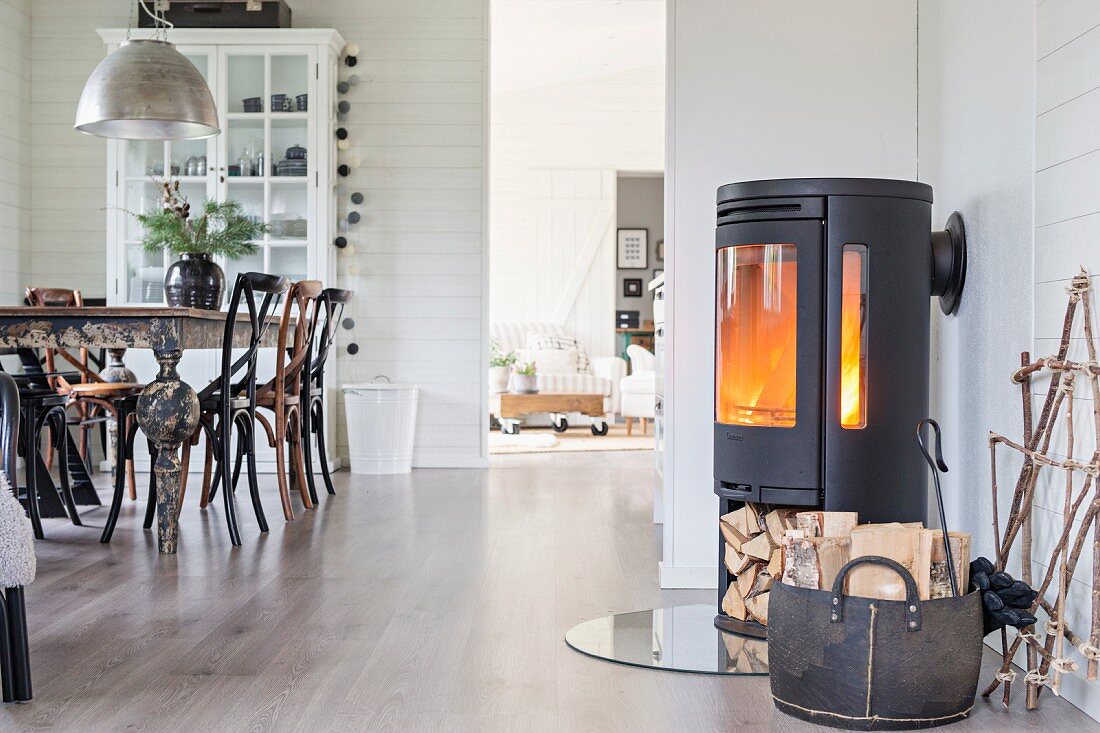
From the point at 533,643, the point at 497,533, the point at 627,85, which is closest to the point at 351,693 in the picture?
the point at 533,643

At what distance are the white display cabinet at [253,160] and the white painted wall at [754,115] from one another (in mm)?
3213

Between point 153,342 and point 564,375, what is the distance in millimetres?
5262

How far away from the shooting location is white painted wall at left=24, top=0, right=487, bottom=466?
6027mm

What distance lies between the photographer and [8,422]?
2252 mm

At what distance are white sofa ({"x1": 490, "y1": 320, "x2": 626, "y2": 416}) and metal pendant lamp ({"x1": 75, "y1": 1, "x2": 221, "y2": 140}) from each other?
15.0 feet

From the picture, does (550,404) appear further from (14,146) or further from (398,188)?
(14,146)

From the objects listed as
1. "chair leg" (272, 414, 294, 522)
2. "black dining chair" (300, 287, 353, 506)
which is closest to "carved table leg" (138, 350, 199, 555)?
"chair leg" (272, 414, 294, 522)

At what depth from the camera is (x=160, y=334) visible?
11.1ft

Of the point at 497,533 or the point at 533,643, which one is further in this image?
the point at 497,533

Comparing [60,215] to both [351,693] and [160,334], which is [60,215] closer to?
[160,334]

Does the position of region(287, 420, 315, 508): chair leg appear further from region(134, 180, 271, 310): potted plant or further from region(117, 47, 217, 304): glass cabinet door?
region(117, 47, 217, 304): glass cabinet door

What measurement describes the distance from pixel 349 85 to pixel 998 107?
434 centimetres

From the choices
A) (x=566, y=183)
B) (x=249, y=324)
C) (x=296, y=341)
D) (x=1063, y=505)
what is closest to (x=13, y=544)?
(x=1063, y=505)

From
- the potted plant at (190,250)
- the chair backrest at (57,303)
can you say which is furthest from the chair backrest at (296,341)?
the chair backrest at (57,303)
